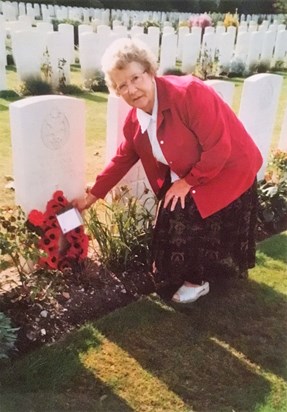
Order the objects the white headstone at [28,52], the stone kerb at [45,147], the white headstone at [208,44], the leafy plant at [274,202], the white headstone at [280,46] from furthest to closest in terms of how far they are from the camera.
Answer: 1. the white headstone at [280,46]
2. the white headstone at [208,44]
3. the white headstone at [28,52]
4. the leafy plant at [274,202]
5. the stone kerb at [45,147]

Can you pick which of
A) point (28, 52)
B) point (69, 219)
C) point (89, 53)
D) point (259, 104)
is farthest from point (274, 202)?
point (89, 53)

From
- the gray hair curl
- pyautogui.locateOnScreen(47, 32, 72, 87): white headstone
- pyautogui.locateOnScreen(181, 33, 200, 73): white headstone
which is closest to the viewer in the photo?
the gray hair curl

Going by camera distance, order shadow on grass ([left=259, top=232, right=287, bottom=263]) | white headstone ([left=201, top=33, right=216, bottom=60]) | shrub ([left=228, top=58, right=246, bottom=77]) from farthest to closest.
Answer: shrub ([left=228, top=58, right=246, bottom=77])
white headstone ([left=201, top=33, right=216, bottom=60])
shadow on grass ([left=259, top=232, right=287, bottom=263])

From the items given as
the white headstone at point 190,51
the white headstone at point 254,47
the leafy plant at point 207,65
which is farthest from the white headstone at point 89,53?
the white headstone at point 254,47

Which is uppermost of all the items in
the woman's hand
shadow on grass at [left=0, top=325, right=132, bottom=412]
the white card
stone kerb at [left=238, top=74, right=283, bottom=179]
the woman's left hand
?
stone kerb at [left=238, top=74, right=283, bottom=179]

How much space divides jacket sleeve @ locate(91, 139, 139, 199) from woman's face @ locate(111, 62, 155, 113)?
440 mm

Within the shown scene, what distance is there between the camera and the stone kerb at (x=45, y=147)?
2514 mm

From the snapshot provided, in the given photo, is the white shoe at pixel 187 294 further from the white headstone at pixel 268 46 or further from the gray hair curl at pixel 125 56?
the white headstone at pixel 268 46

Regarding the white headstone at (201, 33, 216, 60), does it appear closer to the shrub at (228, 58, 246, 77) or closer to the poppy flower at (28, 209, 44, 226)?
the shrub at (228, 58, 246, 77)

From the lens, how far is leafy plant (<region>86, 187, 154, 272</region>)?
2932mm

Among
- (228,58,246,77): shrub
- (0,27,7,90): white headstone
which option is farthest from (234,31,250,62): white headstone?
(0,27,7,90): white headstone

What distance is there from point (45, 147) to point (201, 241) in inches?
41.4

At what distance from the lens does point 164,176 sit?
284cm

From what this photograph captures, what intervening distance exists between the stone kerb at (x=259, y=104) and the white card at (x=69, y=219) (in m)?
1.59
